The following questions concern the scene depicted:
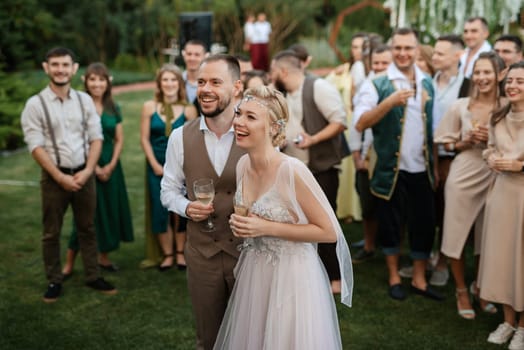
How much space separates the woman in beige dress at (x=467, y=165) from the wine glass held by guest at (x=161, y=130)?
2336 mm

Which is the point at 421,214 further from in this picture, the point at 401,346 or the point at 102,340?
the point at 102,340

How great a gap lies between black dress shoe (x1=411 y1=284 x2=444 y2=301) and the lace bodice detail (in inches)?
100

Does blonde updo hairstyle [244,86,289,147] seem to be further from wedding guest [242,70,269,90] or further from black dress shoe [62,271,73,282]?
black dress shoe [62,271,73,282]

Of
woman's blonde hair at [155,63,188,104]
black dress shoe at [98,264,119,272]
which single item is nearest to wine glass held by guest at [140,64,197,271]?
woman's blonde hair at [155,63,188,104]

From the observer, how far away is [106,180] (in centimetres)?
573

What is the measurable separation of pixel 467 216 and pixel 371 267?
146 cm

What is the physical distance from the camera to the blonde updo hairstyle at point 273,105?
2871 millimetres

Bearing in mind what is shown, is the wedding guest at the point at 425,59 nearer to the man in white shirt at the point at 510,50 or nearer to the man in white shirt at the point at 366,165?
the man in white shirt at the point at 366,165

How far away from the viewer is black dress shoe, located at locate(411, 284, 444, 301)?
5.15 meters

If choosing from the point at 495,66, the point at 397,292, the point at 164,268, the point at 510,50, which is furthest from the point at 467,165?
the point at 164,268

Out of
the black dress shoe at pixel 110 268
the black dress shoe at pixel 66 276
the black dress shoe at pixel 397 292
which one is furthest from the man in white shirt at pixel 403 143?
the black dress shoe at pixel 66 276

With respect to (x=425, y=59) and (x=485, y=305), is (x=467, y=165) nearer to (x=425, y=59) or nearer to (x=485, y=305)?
(x=485, y=305)

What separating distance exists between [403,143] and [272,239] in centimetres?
235

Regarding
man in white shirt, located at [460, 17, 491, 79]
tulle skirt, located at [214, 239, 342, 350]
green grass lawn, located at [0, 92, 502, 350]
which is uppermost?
man in white shirt, located at [460, 17, 491, 79]
